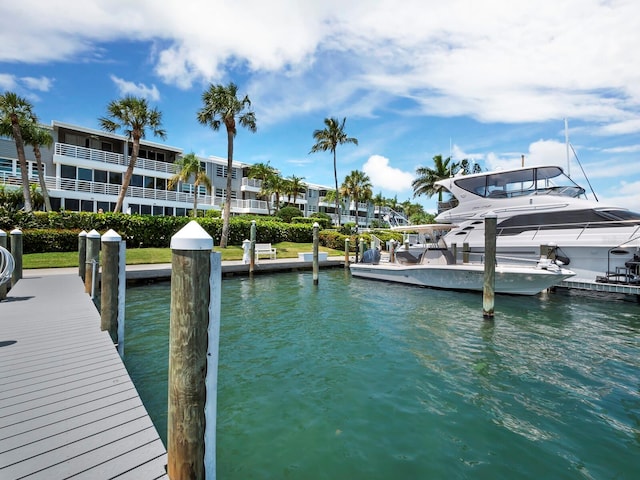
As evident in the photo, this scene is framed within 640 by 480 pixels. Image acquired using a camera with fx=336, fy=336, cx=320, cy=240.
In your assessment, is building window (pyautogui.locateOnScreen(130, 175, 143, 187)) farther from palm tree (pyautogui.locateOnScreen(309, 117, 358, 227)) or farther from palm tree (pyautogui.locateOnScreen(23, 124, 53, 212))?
palm tree (pyautogui.locateOnScreen(309, 117, 358, 227))

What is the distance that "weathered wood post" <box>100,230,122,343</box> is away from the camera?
5.92m

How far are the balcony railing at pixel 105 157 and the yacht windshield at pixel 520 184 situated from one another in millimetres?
28680

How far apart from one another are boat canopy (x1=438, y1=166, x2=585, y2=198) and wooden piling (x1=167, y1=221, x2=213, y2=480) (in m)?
18.8

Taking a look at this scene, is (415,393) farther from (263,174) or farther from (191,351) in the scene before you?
(263,174)

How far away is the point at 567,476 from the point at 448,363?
316 cm

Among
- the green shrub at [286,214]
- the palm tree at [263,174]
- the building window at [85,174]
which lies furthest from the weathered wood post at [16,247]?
the palm tree at [263,174]

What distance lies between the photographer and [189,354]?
8.00 feet

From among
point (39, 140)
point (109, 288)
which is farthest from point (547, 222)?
point (39, 140)

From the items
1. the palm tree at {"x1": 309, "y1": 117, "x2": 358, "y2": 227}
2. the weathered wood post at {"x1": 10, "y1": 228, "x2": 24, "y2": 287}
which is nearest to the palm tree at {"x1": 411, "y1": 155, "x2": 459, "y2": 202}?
the palm tree at {"x1": 309, "y1": 117, "x2": 358, "y2": 227}

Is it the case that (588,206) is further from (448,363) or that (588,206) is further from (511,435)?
(511,435)

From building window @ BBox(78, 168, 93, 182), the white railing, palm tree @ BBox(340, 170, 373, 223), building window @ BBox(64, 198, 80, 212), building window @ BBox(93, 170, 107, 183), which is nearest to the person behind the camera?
building window @ BBox(64, 198, 80, 212)

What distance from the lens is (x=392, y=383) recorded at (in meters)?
5.79

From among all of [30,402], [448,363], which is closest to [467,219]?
[448,363]

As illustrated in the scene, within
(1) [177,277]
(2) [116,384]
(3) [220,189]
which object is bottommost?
(2) [116,384]
